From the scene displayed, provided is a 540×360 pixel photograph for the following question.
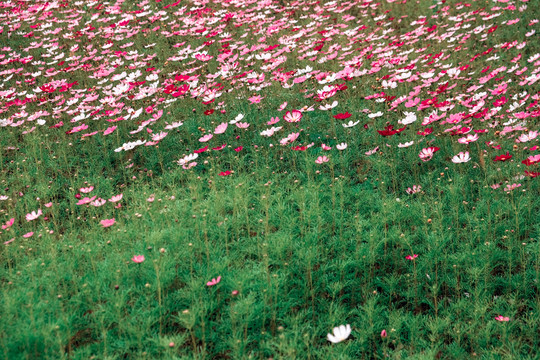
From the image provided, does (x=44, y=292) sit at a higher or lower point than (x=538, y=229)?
higher

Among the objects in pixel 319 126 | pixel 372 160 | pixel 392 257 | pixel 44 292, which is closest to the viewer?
pixel 44 292

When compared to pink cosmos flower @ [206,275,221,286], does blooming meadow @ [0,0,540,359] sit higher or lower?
lower

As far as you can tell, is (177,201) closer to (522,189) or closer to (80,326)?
(80,326)

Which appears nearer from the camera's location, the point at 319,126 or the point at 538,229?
the point at 538,229

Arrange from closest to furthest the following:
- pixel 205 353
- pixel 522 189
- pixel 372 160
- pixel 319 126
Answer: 1. pixel 205 353
2. pixel 522 189
3. pixel 372 160
4. pixel 319 126

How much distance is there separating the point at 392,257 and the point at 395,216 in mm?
350

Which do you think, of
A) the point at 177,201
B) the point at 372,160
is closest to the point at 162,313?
the point at 177,201

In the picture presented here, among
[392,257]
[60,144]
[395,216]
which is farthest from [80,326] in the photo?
[60,144]

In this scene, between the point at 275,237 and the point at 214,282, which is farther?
the point at 275,237

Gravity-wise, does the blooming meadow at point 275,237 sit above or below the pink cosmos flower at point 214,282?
below

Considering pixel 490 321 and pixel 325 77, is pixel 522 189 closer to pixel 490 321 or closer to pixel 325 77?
pixel 490 321

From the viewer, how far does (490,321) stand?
2.29 meters

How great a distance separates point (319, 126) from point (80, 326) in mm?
3011

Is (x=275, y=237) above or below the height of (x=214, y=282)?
below
